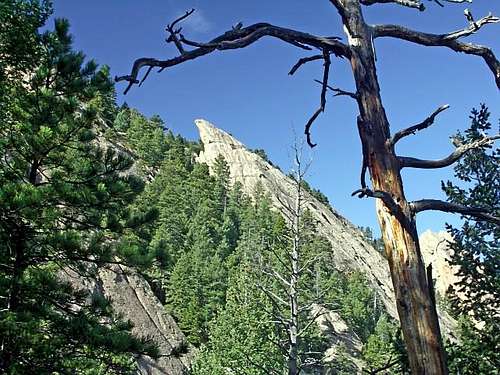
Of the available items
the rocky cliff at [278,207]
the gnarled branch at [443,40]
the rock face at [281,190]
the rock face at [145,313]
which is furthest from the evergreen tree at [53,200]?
the rock face at [281,190]

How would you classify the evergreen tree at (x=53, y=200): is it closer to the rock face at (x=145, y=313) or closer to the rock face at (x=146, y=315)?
the rock face at (x=145, y=313)

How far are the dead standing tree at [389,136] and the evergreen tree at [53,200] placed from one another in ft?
16.9

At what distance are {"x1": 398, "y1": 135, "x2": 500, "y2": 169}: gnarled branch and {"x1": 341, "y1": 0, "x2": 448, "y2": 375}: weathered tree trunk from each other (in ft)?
0.35

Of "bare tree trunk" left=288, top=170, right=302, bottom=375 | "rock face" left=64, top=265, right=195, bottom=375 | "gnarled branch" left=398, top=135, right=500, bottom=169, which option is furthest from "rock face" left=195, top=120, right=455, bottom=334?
"gnarled branch" left=398, top=135, right=500, bottom=169

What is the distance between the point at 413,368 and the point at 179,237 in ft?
197

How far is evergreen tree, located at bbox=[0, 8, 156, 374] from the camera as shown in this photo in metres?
7.84

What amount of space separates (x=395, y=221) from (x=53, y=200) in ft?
22.4

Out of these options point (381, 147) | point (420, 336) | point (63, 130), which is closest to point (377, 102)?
point (381, 147)

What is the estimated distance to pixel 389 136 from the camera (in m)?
3.24

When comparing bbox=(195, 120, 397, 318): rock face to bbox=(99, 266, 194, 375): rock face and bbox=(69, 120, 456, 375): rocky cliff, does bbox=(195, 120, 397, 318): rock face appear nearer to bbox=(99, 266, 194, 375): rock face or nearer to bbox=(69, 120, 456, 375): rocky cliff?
bbox=(69, 120, 456, 375): rocky cliff

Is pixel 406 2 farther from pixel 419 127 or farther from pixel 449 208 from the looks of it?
pixel 449 208

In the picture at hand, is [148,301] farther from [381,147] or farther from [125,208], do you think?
[381,147]

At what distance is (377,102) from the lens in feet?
10.9

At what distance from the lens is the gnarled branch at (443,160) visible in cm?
321
